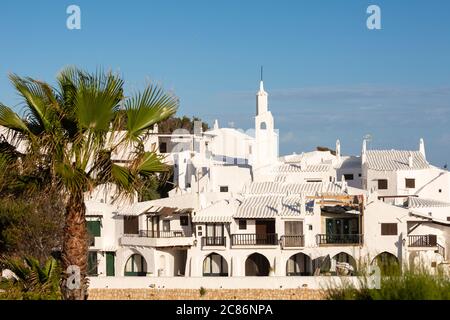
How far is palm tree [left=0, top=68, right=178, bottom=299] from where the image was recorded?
1800 centimetres

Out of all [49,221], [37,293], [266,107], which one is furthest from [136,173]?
[266,107]

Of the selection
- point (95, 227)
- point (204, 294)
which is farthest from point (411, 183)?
point (204, 294)

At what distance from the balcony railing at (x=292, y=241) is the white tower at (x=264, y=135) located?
1308cm

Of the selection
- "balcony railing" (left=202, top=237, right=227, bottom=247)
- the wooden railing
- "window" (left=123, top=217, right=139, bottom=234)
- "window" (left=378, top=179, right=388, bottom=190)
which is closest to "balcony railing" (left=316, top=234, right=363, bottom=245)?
the wooden railing

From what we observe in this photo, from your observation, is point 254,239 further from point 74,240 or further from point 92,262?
point 74,240

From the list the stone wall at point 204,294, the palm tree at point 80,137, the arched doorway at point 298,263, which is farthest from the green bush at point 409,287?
the arched doorway at point 298,263

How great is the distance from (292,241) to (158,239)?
712 cm

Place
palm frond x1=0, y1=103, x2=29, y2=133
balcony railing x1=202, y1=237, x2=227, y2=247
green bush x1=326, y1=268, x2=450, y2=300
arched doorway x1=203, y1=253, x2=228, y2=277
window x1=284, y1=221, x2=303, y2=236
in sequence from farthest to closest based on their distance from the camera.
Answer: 1. arched doorway x1=203, y1=253, x2=228, y2=277
2. balcony railing x1=202, y1=237, x2=227, y2=247
3. window x1=284, y1=221, x2=303, y2=236
4. palm frond x1=0, y1=103, x2=29, y2=133
5. green bush x1=326, y1=268, x2=450, y2=300

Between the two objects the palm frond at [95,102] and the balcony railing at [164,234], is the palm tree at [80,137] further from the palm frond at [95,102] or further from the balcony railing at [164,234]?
the balcony railing at [164,234]

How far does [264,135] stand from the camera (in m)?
62.7

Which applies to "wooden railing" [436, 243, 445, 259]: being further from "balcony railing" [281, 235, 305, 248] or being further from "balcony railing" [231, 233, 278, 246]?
"balcony railing" [231, 233, 278, 246]

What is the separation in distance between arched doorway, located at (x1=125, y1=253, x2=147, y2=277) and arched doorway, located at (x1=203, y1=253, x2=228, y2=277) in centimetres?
342

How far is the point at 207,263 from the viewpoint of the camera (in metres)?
52.1
